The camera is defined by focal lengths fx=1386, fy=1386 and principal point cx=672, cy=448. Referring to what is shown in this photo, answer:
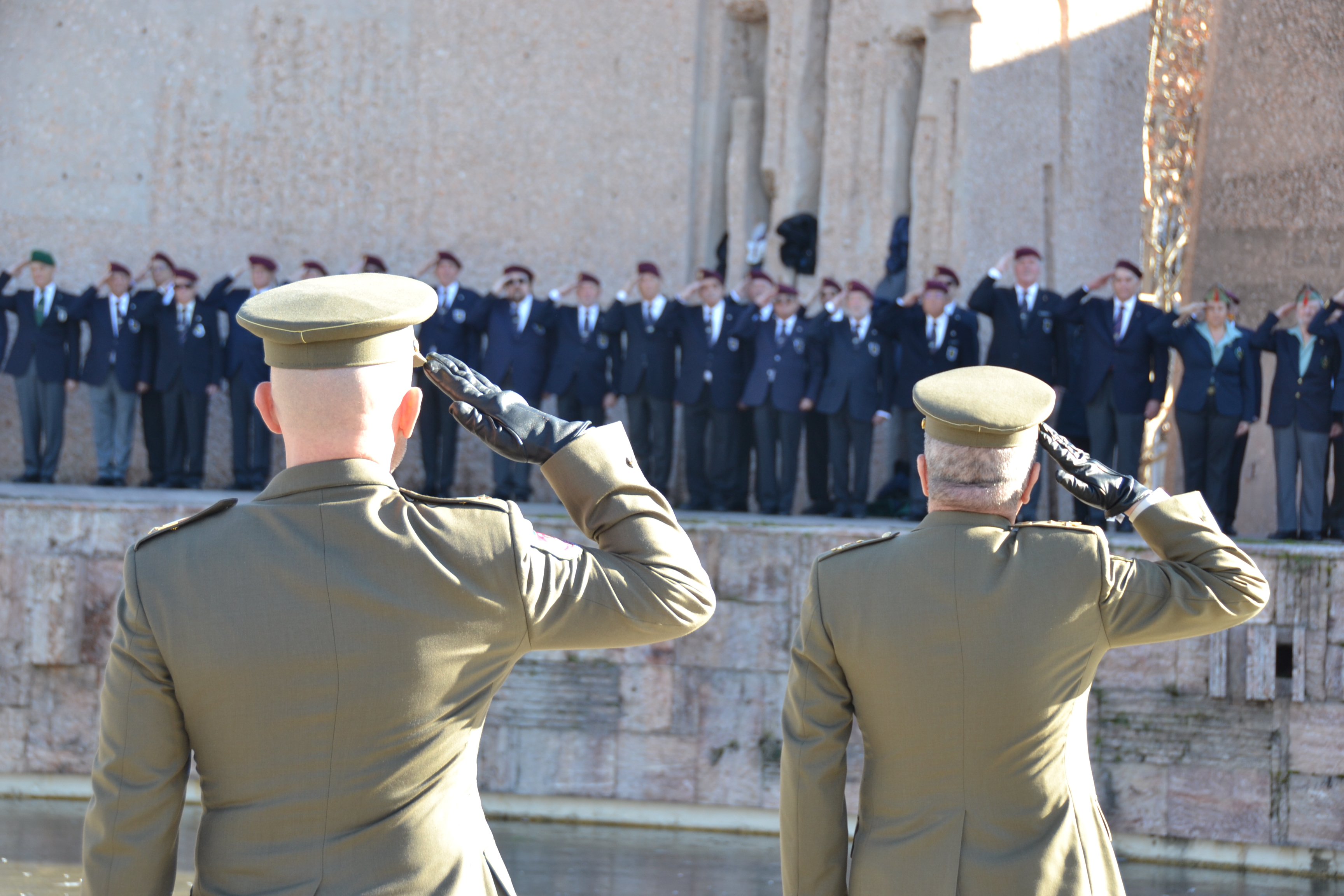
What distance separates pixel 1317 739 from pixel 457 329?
17.9 ft

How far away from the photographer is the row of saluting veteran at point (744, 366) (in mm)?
7617

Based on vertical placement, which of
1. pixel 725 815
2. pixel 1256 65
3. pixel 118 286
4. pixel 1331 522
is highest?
pixel 1256 65

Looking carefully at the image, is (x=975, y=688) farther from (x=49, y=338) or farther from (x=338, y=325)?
(x=49, y=338)

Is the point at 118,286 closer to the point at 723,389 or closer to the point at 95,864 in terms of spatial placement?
the point at 723,389

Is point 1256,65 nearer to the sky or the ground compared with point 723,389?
nearer to the sky

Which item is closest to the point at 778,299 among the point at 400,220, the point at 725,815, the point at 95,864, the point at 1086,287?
the point at 1086,287

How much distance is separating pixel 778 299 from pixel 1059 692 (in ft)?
21.8

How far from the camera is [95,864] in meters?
1.43

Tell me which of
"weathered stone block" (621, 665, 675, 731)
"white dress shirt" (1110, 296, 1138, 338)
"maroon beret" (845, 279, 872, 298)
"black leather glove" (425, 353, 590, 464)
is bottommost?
"weathered stone block" (621, 665, 675, 731)

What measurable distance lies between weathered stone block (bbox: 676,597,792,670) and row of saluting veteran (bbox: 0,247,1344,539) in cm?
156

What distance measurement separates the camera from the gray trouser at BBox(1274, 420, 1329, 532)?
7.43m

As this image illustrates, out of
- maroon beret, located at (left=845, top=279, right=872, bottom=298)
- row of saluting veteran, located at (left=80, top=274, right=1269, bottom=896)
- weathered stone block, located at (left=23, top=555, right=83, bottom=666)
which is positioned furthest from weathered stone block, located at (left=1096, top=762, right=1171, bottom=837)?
row of saluting veteran, located at (left=80, top=274, right=1269, bottom=896)

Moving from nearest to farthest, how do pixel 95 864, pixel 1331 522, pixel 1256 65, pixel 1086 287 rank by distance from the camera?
pixel 95 864, pixel 1331 522, pixel 1086 287, pixel 1256 65

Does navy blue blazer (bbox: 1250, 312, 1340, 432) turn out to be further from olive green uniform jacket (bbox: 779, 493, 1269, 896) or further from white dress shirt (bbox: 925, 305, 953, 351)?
olive green uniform jacket (bbox: 779, 493, 1269, 896)
